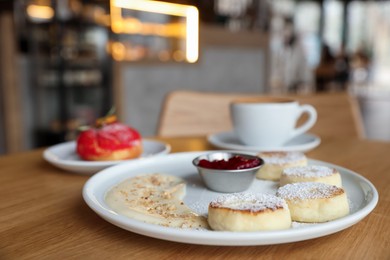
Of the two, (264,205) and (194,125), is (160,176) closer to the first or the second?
(264,205)

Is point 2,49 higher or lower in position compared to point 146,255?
higher

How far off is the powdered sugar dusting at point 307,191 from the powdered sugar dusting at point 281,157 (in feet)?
0.51

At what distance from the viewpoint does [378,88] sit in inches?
571

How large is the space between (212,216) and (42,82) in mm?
3801

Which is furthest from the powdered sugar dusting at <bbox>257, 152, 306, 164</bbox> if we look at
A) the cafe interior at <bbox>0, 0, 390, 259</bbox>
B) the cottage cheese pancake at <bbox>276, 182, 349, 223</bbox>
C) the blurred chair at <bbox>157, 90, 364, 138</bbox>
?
the blurred chair at <bbox>157, 90, 364, 138</bbox>

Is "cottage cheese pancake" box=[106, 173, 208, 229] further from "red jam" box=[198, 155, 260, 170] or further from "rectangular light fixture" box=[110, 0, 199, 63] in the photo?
"rectangular light fixture" box=[110, 0, 199, 63]

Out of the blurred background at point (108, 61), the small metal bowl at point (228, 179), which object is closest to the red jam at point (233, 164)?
the small metal bowl at point (228, 179)

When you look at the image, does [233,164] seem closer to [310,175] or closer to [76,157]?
[310,175]

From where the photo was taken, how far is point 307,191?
23.7 inches

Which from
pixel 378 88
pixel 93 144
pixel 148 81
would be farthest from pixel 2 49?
pixel 378 88

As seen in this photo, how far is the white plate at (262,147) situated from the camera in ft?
3.49

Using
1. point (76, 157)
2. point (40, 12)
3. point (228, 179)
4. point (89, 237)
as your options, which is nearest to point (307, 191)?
point (228, 179)

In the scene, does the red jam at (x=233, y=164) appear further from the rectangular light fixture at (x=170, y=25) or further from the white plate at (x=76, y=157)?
the rectangular light fixture at (x=170, y=25)

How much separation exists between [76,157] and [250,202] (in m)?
0.61
